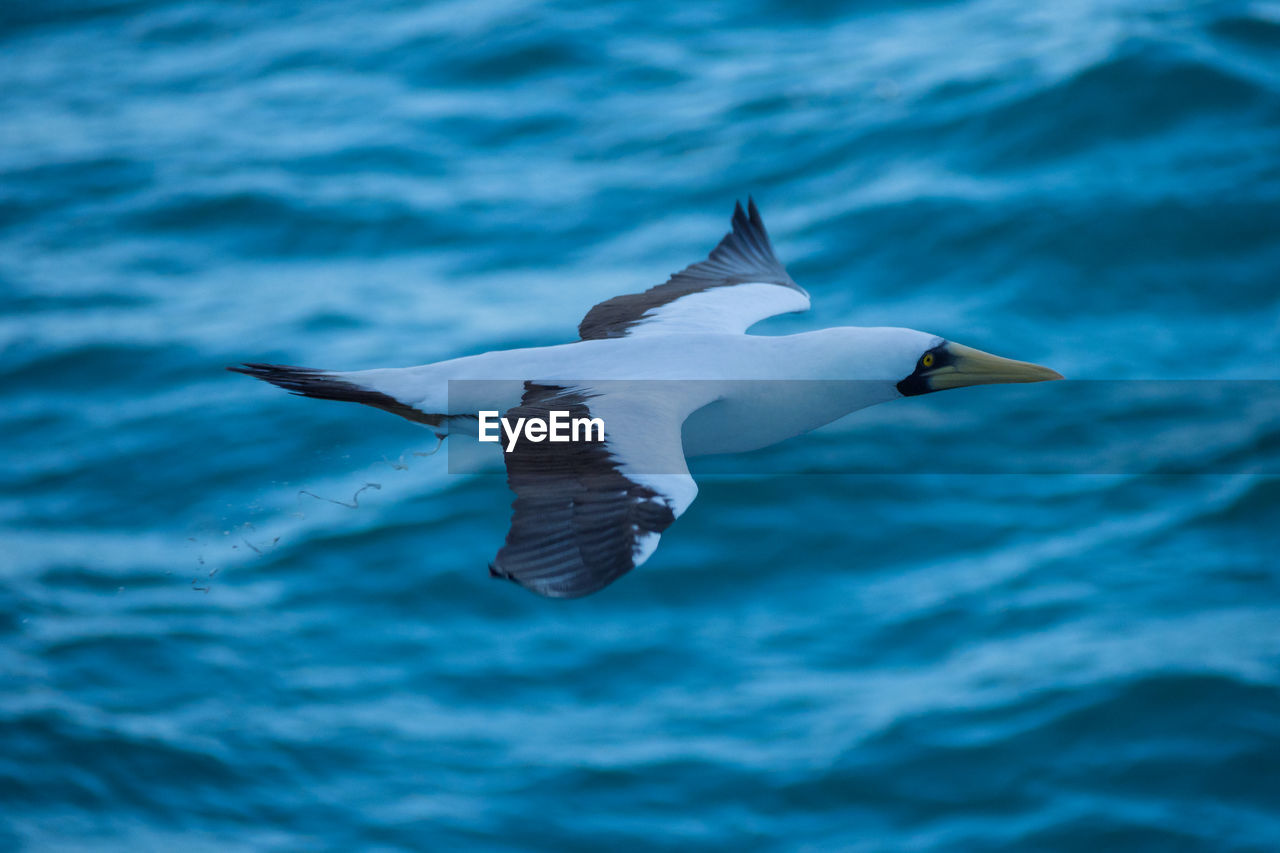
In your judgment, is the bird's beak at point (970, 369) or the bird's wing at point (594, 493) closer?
the bird's wing at point (594, 493)

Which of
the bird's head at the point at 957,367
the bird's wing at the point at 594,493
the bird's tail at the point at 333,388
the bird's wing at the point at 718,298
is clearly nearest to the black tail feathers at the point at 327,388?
the bird's tail at the point at 333,388

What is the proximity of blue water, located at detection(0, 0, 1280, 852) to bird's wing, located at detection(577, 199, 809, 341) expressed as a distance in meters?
1.51

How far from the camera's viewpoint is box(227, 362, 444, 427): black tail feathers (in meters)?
7.27

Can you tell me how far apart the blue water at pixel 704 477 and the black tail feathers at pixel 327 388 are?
2682 millimetres

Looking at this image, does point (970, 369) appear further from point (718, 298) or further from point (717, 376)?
point (718, 298)

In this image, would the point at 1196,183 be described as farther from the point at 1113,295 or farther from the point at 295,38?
the point at 295,38

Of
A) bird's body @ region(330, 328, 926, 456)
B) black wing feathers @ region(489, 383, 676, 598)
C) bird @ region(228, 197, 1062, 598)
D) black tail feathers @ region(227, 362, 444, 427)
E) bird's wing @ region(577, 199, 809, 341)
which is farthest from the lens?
bird's wing @ region(577, 199, 809, 341)

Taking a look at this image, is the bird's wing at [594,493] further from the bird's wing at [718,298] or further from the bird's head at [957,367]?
the bird's head at [957,367]

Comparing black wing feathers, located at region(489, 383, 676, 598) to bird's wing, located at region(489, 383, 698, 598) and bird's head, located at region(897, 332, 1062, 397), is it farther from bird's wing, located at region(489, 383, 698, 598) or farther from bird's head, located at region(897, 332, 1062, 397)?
bird's head, located at region(897, 332, 1062, 397)

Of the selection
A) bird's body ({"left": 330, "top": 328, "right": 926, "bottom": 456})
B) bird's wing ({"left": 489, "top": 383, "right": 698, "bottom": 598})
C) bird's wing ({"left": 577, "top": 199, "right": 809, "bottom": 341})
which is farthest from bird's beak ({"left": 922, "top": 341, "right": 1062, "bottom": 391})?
bird's wing ({"left": 489, "top": 383, "right": 698, "bottom": 598})

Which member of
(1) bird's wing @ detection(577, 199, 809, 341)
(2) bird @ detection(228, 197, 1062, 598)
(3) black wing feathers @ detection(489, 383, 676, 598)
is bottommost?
(3) black wing feathers @ detection(489, 383, 676, 598)

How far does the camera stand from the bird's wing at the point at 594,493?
575 centimetres

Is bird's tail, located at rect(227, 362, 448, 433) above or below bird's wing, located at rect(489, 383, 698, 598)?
above

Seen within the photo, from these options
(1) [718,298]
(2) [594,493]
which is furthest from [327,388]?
(1) [718,298]
